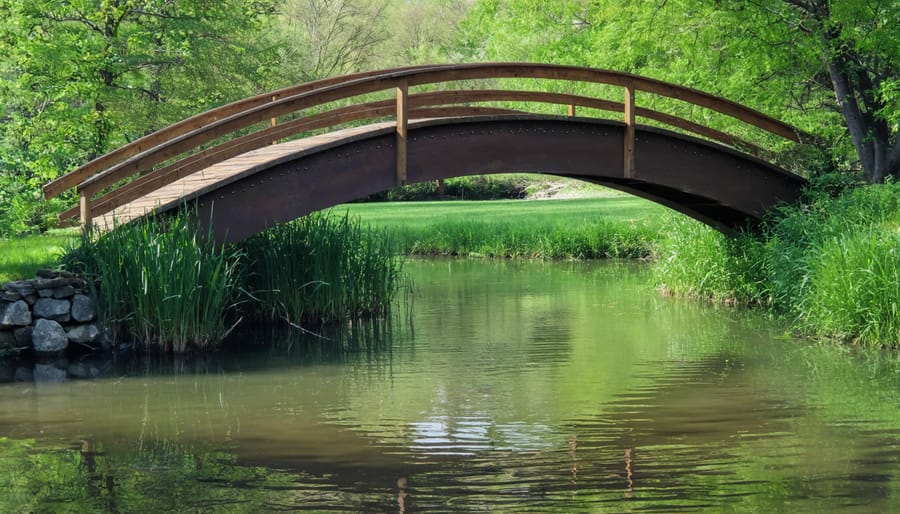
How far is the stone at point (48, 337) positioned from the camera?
41.7 feet

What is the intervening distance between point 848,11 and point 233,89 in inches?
576

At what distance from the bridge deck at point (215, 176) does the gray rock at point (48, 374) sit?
175cm

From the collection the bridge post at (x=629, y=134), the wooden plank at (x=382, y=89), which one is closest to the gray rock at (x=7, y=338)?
the wooden plank at (x=382, y=89)

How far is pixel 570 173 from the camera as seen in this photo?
16.4m

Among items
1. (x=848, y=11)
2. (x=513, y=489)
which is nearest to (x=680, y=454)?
(x=513, y=489)

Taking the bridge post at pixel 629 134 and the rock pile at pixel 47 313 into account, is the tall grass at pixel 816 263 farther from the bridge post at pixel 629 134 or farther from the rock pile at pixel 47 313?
the rock pile at pixel 47 313

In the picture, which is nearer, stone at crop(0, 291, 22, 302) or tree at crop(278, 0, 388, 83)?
stone at crop(0, 291, 22, 302)

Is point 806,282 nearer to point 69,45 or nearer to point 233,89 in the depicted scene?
point 69,45

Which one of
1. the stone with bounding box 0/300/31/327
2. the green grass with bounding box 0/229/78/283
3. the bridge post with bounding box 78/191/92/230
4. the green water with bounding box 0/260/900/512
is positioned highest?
the bridge post with bounding box 78/191/92/230

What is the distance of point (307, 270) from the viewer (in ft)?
49.5

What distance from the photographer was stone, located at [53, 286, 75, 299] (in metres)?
12.6

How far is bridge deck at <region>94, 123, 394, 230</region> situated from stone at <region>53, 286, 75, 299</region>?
87 centimetres

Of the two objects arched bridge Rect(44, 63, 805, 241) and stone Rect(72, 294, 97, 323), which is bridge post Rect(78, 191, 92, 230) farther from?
stone Rect(72, 294, 97, 323)

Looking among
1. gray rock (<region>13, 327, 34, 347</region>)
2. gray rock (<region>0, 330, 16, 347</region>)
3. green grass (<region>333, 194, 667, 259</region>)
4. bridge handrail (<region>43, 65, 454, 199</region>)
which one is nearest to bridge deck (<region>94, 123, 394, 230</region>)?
bridge handrail (<region>43, 65, 454, 199</region>)
